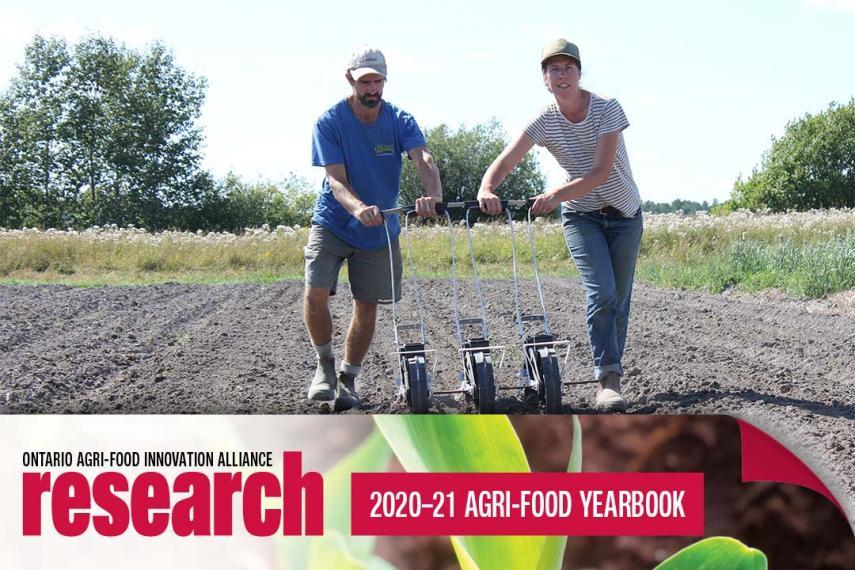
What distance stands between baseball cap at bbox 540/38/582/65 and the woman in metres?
0.05

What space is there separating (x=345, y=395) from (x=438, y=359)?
264cm

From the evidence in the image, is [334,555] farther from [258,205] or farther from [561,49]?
[258,205]

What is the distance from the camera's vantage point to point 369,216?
477cm

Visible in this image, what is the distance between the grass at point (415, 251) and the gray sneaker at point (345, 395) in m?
11.7

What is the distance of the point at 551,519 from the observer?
1.95 metres

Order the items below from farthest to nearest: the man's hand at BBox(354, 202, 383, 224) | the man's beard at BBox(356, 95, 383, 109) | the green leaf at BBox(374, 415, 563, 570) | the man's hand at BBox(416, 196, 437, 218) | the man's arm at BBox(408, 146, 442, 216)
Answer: the man's arm at BBox(408, 146, 442, 216) < the man's beard at BBox(356, 95, 383, 109) < the man's hand at BBox(354, 202, 383, 224) < the man's hand at BBox(416, 196, 437, 218) < the green leaf at BBox(374, 415, 563, 570)

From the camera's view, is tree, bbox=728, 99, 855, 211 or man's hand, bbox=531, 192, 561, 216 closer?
man's hand, bbox=531, 192, 561, 216

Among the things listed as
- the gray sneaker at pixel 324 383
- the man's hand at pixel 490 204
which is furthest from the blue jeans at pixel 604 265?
the gray sneaker at pixel 324 383

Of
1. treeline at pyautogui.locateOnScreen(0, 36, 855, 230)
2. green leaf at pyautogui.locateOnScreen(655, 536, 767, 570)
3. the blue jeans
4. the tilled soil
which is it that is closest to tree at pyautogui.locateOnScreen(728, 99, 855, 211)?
treeline at pyautogui.locateOnScreen(0, 36, 855, 230)

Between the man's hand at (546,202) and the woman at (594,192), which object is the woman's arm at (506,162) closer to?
the woman at (594,192)

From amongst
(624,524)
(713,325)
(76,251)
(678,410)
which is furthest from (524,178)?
(624,524)

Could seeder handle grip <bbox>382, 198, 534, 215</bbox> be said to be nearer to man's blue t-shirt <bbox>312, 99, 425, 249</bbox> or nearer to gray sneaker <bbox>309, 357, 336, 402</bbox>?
man's blue t-shirt <bbox>312, 99, 425, 249</bbox>

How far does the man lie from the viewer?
195 inches

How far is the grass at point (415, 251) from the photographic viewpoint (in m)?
19.6
